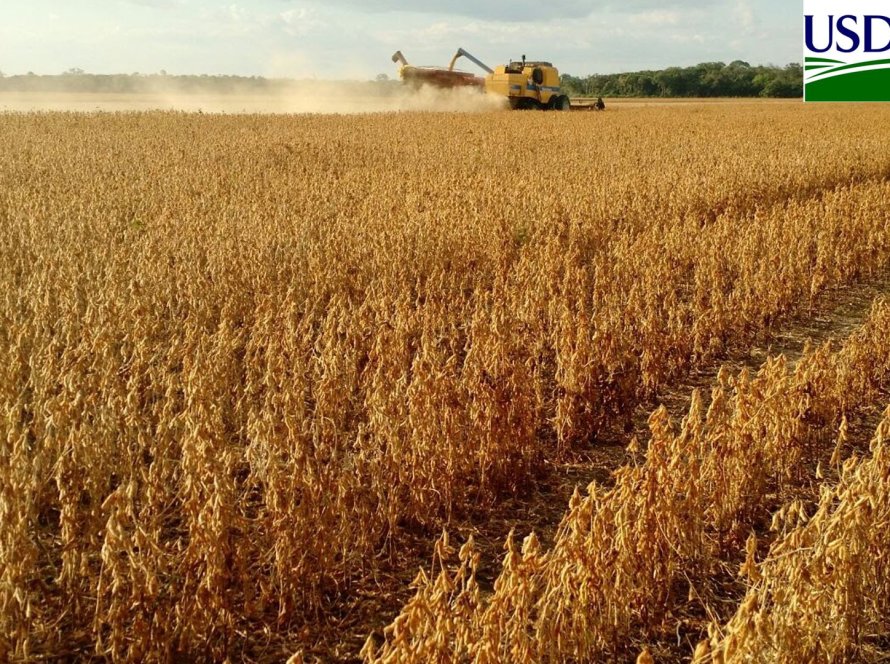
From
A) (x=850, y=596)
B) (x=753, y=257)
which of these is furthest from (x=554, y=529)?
(x=753, y=257)

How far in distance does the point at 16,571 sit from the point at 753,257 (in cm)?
630

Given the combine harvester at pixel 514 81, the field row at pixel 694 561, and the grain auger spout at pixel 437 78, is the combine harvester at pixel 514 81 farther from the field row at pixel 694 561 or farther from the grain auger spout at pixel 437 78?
the field row at pixel 694 561

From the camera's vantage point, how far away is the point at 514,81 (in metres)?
27.1

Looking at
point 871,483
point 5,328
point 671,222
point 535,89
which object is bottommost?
point 871,483

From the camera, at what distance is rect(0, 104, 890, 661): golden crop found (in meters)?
2.42

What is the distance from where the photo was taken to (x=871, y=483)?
2.41 metres

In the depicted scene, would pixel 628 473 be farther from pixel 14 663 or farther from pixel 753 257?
pixel 753 257

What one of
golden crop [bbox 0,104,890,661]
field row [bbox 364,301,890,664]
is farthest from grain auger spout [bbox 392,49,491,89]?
field row [bbox 364,301,890,664]

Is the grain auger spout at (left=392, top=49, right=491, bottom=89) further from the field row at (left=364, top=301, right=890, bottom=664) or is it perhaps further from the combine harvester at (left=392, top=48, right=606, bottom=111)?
the field row at (left=364, top=301, right=890, bottom=664)

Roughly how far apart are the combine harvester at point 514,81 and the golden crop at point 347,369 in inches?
647

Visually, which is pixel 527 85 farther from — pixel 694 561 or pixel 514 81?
pixel 694 561

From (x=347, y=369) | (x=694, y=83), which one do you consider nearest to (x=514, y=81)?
(x=347, y=369)

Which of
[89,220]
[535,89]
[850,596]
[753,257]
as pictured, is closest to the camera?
[850,596]

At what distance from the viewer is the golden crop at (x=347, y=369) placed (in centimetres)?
242
